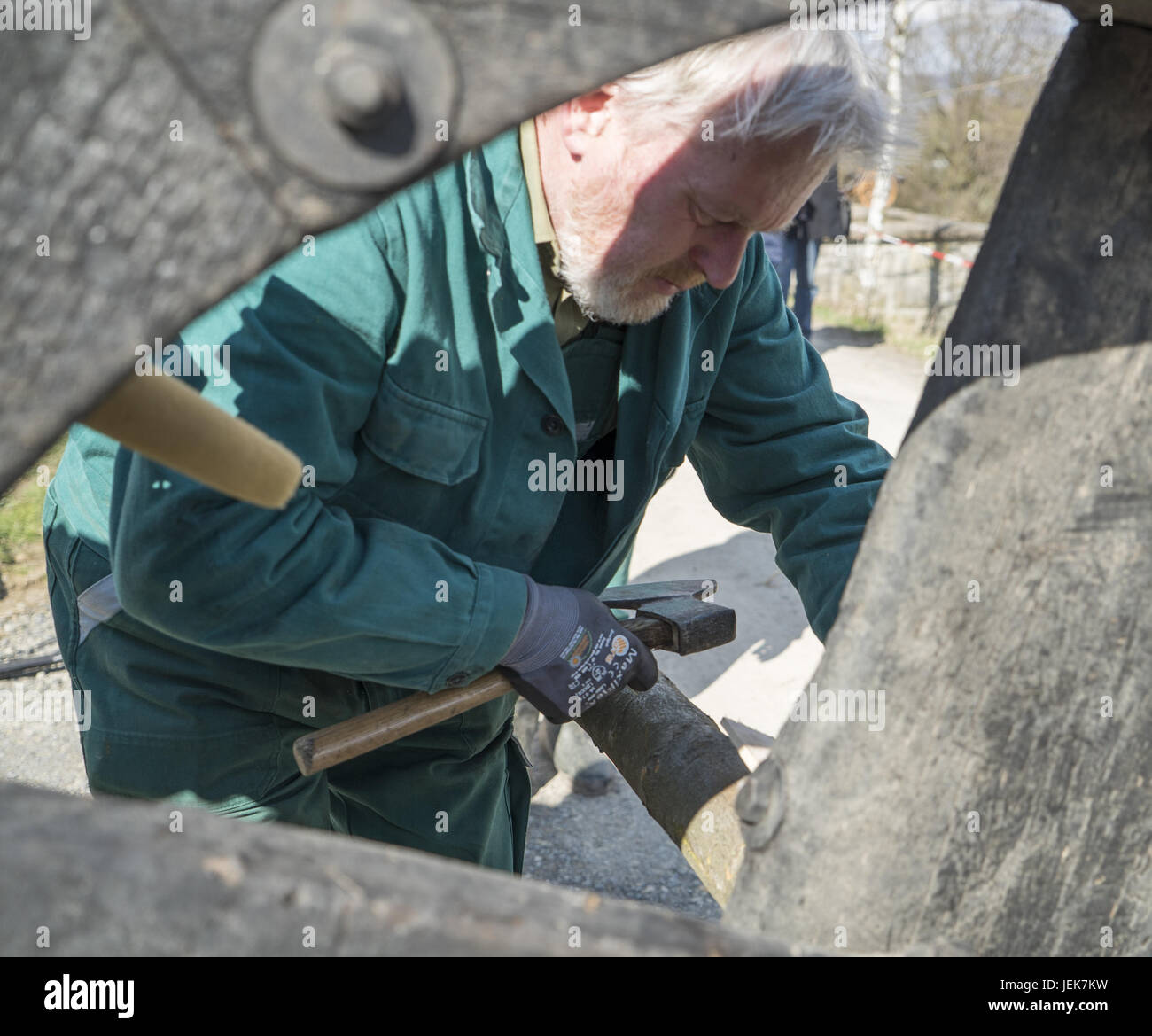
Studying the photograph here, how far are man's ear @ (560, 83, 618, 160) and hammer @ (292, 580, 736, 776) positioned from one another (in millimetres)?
809

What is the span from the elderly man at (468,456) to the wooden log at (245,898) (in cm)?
83

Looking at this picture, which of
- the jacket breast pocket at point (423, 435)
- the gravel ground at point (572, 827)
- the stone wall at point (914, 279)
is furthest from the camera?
the stone wall at point (914, 279)

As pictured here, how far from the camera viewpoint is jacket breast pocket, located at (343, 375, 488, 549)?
5.07 feet

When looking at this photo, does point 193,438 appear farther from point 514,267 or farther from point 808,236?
point 808,236

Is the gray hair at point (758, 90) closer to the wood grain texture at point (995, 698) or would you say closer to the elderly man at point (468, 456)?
the elderly man at point (468, 456)

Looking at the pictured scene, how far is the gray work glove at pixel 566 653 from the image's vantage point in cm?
167

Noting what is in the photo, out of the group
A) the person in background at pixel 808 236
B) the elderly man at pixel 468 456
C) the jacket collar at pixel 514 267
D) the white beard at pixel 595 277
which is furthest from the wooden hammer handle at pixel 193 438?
the person in background at pixel 808 236

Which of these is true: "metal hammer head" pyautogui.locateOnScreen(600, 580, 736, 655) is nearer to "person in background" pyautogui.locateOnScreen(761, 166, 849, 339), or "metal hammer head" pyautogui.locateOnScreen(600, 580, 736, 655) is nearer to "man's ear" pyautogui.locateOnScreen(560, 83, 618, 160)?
"man's ear" pyautogui.locateOnScreen(560, 83, 618, 160)

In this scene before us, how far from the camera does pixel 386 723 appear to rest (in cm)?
160

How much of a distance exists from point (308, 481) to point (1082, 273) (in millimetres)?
1046

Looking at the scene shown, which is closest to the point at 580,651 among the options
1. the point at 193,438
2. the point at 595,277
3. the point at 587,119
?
the point at 595,277

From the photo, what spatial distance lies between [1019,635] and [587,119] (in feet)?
3.53

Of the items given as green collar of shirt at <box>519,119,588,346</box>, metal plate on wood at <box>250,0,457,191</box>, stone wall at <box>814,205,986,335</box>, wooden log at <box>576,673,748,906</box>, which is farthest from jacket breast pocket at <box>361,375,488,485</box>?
stone wall at <box>814,205,986,335</box>
